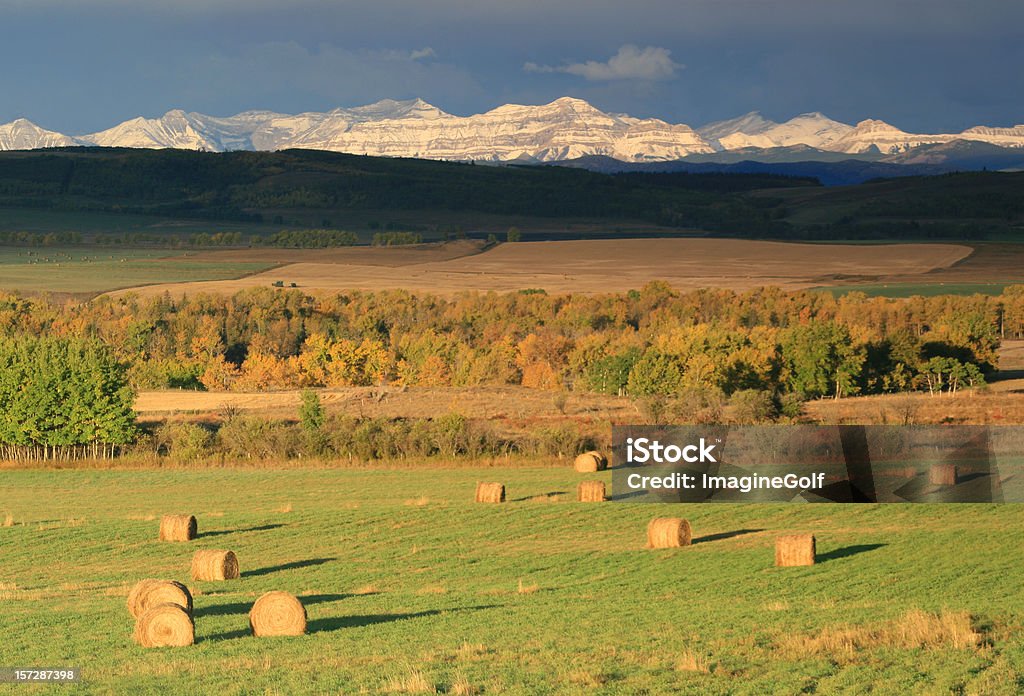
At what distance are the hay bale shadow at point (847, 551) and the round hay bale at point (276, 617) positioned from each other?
30.9 ft

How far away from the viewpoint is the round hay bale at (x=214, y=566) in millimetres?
20531

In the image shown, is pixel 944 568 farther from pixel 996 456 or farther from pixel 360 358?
pixel 360 358

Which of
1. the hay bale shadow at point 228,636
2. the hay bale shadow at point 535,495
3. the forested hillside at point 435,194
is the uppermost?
the forested hillside at point 435,194

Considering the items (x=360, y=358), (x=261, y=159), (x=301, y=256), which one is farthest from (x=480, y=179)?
(x=360, y=358)

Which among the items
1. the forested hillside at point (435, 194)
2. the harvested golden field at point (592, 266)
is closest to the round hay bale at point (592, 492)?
the harvested golden field at point (592, 266)

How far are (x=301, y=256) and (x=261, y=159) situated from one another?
58.6m

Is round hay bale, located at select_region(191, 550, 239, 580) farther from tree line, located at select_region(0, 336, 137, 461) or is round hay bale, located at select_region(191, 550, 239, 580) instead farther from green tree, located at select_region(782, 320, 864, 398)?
green tree, located at select_region(782, 320, 864, 398)

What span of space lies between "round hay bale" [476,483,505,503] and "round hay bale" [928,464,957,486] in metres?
9.49

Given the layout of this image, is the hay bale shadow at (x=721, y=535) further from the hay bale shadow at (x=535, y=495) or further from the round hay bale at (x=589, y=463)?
the round hay bale at (x=589, y=463)

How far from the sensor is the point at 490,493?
3034cm

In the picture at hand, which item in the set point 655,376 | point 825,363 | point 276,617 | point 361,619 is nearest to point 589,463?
point 361,619

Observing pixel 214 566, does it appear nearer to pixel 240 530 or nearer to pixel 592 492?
pixel 240 530

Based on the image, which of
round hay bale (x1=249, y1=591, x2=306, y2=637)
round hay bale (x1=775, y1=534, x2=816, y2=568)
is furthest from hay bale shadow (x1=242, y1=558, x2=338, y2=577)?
round hay bale (x1=775, y1=534, x2=816, y2=568)

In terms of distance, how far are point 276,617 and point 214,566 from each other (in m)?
5.82
